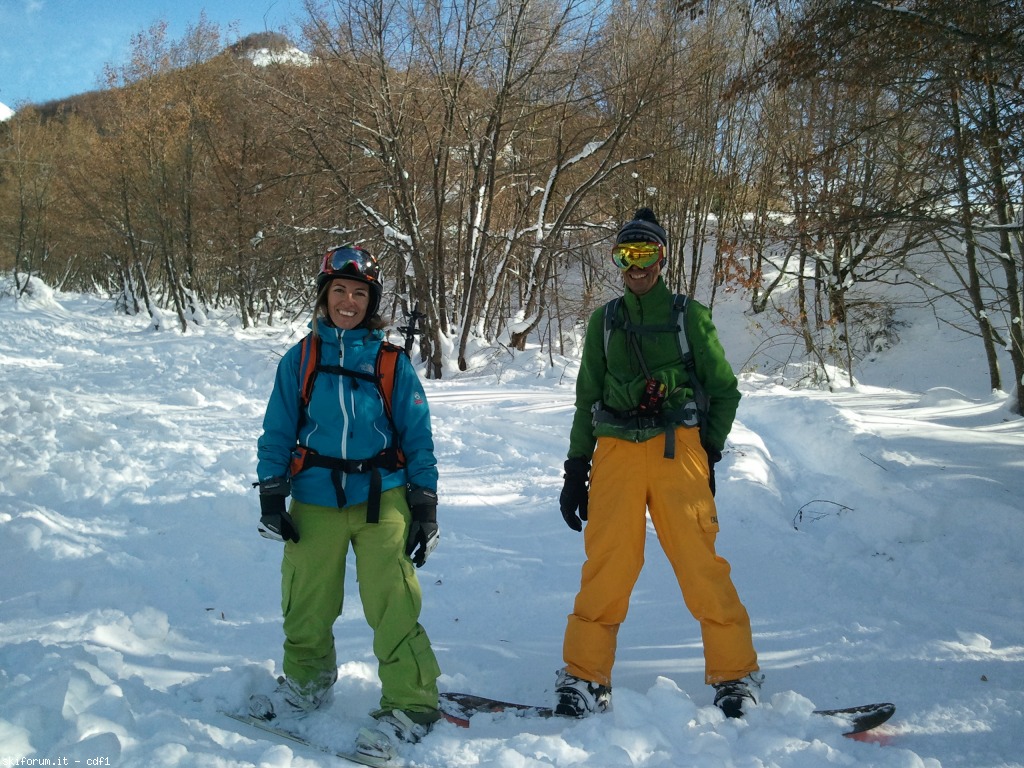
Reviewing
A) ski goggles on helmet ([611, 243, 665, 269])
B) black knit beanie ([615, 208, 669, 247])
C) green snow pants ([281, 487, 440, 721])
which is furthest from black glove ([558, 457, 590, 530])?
black knit beanie ([615, 208, 669, 247])

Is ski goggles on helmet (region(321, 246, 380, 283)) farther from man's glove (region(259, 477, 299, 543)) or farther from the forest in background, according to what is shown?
the forest in background

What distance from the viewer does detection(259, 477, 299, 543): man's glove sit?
2.60m

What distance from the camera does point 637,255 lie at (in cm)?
309

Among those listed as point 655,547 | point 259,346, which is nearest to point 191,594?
point 655,547

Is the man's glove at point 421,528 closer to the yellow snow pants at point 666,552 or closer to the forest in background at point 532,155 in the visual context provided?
the yellow snow pants at point 666,552

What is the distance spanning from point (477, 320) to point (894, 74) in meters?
11.9

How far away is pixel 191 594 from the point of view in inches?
153

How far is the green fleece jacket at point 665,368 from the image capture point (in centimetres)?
298

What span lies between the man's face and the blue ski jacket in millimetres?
1072

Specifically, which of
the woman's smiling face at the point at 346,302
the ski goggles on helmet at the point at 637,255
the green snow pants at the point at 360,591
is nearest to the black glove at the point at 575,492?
the green snow pants at the point at 360,591

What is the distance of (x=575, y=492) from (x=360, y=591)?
104 cm

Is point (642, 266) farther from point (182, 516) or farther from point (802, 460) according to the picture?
point (802, 460)

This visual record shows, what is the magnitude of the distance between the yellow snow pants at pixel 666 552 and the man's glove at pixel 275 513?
3.97 ft

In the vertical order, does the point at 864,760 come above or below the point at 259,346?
below
